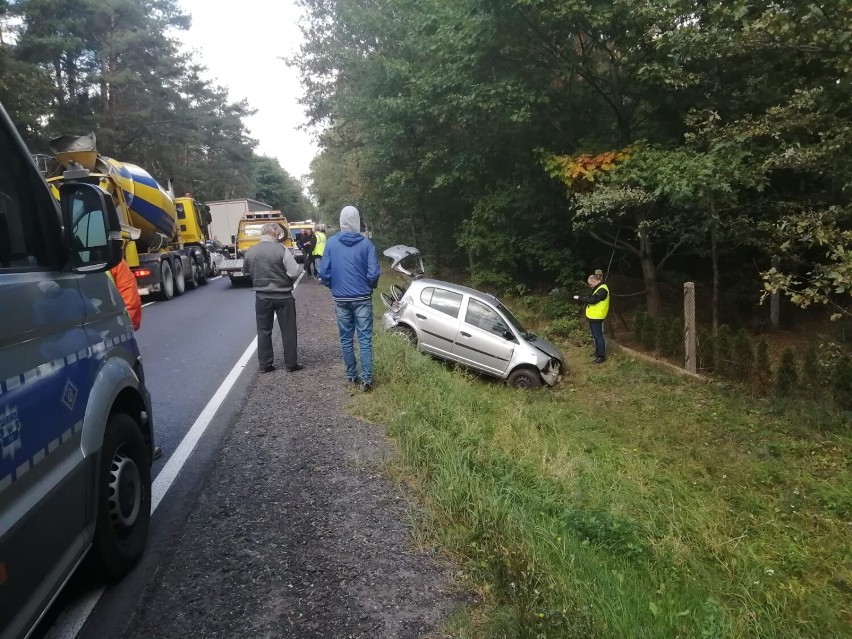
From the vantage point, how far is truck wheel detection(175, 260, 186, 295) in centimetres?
1789

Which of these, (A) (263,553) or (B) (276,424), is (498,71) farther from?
(A) (263,553)

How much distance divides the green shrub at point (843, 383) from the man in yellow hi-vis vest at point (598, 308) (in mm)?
4336

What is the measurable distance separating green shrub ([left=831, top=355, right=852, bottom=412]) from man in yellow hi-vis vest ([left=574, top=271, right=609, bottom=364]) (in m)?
4.34

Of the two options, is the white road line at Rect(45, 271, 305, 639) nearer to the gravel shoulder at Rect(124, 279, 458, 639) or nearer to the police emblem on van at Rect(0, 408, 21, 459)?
the gravel shoulder at Rect(124, 279, 458, 639)

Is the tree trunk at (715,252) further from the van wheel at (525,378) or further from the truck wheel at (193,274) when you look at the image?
the truck wheel at (193,274)

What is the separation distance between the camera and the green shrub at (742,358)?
10.6 meters

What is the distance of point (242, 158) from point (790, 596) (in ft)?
152

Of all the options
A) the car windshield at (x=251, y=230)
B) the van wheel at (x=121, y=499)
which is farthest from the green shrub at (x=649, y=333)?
the car windshield at (x=251, y=230)

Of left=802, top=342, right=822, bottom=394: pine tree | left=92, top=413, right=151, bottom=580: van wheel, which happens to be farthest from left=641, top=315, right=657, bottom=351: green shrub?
left=92, top=413, right=151, bottom=580: van wheel

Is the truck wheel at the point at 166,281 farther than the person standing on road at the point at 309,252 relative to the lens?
No

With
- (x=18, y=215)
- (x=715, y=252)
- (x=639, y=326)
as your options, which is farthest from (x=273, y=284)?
(x=715, y=252)

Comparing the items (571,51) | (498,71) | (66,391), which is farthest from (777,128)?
(66,391)

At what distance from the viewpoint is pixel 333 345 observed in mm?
8984

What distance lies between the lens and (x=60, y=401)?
94.4 inches
